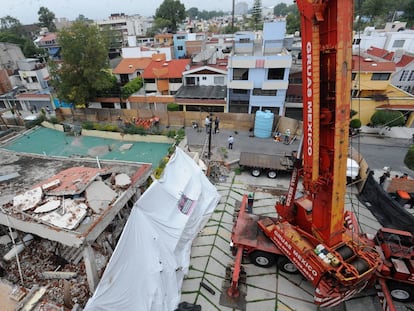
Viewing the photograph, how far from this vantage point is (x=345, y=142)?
5.20 meters

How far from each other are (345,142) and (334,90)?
4.12ft

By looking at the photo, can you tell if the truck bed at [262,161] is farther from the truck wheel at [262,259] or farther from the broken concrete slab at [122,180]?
the broken concrete slab at [122,180]

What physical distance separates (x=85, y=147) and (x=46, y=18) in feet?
226

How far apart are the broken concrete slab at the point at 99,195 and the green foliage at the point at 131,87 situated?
19.5m

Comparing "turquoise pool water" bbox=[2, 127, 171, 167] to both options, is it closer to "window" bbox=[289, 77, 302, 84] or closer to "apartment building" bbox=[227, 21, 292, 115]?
"apartment building" bbox=[227, 21, 292, 115]

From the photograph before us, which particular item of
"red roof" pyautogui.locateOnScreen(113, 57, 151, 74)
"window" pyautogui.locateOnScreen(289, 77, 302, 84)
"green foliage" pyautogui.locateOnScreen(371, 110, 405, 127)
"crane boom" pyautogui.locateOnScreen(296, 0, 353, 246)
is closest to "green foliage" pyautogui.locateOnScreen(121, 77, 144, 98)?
"red roof" pyautogui.locateOnScreen(113, 57, 151, 74)

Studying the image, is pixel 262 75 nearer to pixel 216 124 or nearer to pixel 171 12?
pixel 216 124

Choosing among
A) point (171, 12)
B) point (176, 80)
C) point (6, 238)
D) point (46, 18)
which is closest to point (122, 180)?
point (6, 238)

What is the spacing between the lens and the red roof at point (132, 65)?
28.3m

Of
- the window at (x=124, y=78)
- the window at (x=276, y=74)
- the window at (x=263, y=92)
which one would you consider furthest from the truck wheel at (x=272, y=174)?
the window at (x=124, y=78)

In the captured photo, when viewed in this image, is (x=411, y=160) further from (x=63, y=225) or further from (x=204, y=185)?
(x=63, y=225)

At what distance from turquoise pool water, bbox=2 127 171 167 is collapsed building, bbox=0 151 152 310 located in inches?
296

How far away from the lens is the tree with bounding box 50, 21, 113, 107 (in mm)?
20375

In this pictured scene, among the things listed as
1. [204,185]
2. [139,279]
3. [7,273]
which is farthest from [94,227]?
[204,185]
